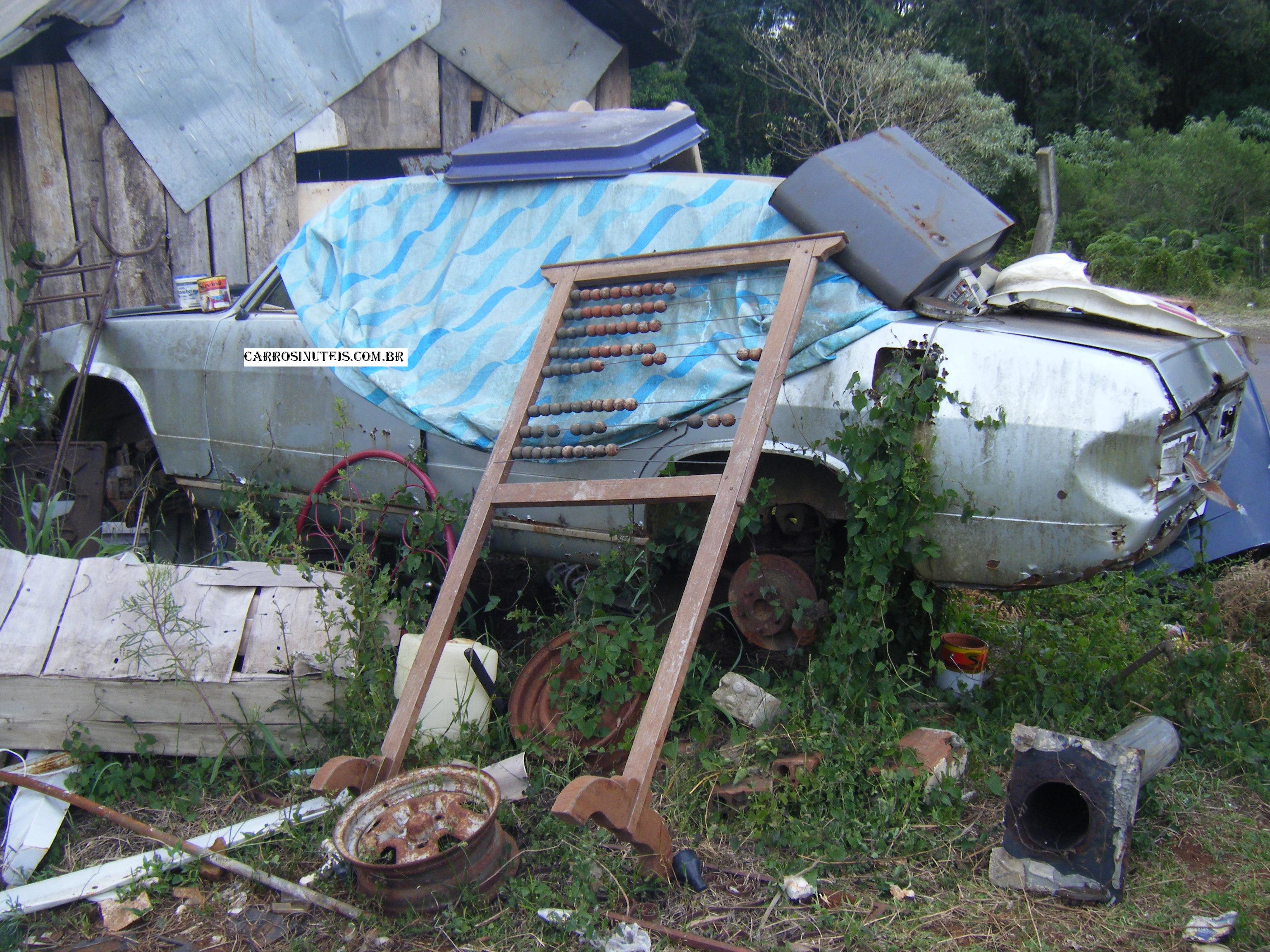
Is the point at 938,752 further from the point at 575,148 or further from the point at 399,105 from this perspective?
the point at 399,105

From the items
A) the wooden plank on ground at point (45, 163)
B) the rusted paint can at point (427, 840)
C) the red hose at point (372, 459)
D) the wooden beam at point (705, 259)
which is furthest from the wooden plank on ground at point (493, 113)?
the rusted paint can at point (427, 840)

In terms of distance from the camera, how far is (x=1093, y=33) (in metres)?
21.4

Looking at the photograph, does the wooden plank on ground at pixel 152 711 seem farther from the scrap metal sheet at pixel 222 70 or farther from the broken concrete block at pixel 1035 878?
the scrap metal sheet at pixel 222 70

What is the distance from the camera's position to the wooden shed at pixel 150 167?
5.94 m

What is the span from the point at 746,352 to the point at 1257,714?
2.16m

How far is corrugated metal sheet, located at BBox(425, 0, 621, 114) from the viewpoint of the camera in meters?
7.30

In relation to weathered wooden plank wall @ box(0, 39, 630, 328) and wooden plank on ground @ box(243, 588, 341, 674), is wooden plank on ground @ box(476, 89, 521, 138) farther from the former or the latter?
wooden plank on ground @ box(243, 588, 341, 674)

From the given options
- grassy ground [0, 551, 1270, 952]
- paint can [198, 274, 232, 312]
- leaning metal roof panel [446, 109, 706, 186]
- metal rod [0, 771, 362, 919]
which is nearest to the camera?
grassy ground [0, 551, 1270, 952]

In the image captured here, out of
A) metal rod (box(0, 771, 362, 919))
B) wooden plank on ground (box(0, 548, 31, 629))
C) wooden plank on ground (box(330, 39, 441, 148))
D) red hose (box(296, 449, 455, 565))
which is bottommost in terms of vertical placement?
metal rod (box(0, 771, 362, 919))

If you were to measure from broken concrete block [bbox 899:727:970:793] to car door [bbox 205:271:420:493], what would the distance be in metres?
2.33

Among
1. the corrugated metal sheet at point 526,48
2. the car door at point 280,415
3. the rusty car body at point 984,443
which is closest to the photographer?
the rusty car body at point 984,443

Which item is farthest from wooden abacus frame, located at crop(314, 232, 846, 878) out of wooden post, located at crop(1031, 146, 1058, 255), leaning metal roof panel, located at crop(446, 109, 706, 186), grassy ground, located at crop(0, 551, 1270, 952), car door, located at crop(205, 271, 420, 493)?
wooden post, located at crop(1031, 146, 1058, 255)

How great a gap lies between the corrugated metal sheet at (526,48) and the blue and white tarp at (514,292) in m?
3.41

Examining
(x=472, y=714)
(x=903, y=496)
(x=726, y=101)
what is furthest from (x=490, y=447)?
(x=726, y=101)
